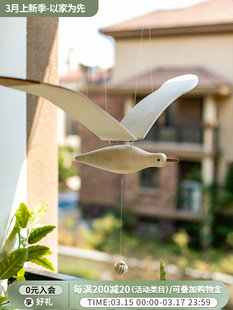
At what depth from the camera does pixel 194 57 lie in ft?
20.1

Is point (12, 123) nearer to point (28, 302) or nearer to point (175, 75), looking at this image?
point (28, 302)

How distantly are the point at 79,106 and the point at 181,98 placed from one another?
18.0ft

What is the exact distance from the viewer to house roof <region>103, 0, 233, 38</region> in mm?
5668

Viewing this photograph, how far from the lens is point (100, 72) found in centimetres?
703

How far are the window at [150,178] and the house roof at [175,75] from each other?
48.3 inches

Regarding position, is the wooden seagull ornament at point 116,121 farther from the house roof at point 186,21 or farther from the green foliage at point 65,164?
the green foliage at point 65,164

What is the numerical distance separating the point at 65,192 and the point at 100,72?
3.09 m

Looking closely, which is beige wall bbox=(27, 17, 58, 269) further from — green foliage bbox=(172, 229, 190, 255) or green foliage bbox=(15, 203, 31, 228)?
green foliage bbox=(172, 229, 190, 255)

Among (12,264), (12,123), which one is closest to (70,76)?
(12,123)

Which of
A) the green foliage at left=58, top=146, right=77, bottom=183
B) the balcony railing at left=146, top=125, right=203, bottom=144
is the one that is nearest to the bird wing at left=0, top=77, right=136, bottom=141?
the balcony railing at left=146, top=125, right=203, bottom=144

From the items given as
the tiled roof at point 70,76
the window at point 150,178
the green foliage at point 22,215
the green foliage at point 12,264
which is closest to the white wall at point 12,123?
the green foliage at point 22,215

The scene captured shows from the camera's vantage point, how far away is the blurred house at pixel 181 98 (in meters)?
5.93

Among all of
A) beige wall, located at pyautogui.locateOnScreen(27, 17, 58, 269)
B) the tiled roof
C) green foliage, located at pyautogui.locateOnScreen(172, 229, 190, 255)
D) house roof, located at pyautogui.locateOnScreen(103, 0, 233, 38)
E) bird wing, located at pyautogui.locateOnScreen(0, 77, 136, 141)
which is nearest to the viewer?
bird wing, located at pyautogui.locateOnScreen(0, 77, 136, 141)

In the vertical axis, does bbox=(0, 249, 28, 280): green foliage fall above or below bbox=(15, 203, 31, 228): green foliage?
below
